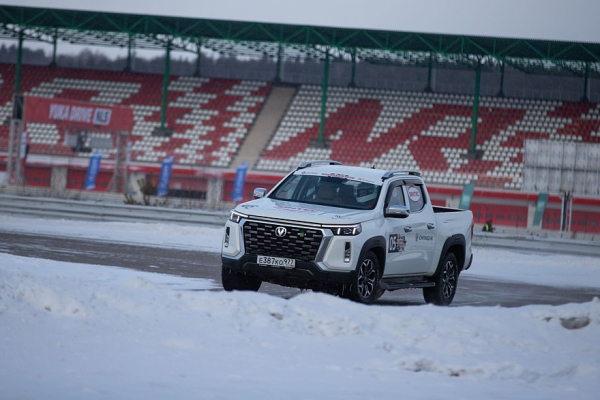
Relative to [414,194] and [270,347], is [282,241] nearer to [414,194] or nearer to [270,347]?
[414,194]

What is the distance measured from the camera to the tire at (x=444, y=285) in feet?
47.5

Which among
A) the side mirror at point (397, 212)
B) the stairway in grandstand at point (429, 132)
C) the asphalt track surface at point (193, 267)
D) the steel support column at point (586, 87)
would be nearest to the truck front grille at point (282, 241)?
the side mirror at point (397, 212)

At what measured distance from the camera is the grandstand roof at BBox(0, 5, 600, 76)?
50781 mm

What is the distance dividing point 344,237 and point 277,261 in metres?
0.85

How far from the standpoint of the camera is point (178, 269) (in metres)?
17.1

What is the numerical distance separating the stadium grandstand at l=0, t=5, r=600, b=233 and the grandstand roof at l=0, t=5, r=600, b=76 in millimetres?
108

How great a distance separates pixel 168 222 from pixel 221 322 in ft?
64.6

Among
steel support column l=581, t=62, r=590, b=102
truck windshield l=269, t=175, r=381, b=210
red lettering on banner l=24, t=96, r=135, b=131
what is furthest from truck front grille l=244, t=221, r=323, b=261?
steel support column l=581, t=62, r=590, b=102

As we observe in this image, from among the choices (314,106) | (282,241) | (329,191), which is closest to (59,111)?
(314,106)

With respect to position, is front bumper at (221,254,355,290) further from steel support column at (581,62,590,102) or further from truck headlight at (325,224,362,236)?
steel support column at (581,62,590,102)

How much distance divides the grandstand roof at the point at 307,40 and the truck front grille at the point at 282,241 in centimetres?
3911

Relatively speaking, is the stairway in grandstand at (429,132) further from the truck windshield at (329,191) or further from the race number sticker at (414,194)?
the truck windshield at (329,191)

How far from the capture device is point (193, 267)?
17.8 metres

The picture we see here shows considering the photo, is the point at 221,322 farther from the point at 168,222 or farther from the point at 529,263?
the point at 168,222
